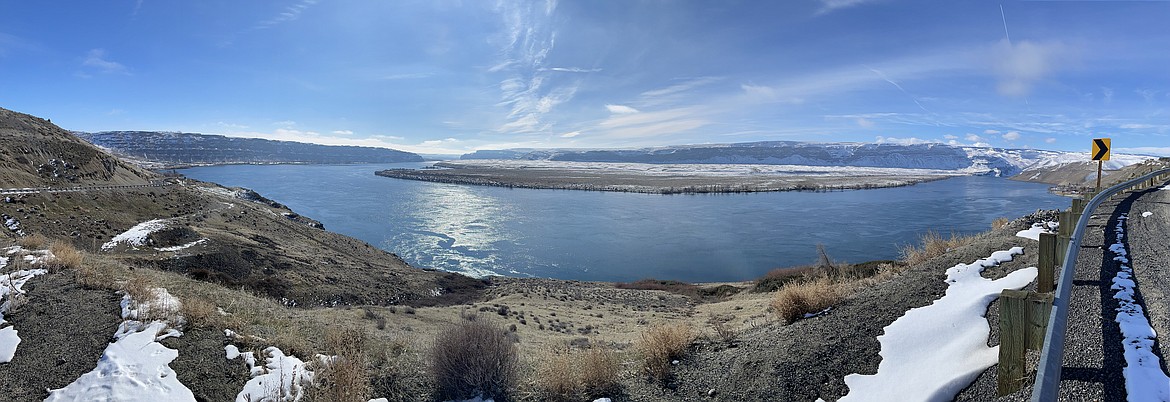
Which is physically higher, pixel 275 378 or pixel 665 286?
pixel 275 378

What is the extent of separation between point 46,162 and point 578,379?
40.0 meters

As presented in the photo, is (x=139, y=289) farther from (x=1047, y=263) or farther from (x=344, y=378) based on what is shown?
(x=1047, y=263)

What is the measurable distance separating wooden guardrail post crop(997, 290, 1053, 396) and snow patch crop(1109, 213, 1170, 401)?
57 centimetres

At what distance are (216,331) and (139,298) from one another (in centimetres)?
160

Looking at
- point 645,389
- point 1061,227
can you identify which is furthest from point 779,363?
point 1061,227

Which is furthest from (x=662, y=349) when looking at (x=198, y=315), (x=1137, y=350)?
(x=198, y=315)

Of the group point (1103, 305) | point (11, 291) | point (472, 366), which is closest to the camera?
point (1103, 305)

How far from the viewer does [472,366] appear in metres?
4.92

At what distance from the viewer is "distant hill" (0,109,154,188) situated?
85.8 ft

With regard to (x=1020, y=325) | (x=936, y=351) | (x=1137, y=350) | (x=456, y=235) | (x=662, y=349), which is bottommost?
(x=456, y=235)

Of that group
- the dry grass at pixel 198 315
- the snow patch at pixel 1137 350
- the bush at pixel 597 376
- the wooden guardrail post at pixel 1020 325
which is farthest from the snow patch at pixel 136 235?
the snow patch at pixel 1137 350

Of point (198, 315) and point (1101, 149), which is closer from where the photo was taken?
point (198, 315)

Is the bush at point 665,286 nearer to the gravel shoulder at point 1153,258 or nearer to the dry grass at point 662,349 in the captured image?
the gravel shoulder at point 1153,258

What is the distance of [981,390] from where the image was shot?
10.5ft
